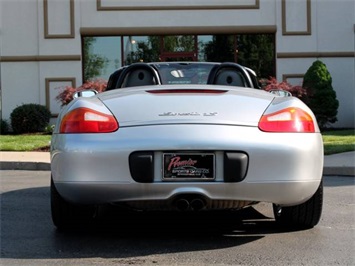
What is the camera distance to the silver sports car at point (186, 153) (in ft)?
12.2

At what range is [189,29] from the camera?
55.5 ft

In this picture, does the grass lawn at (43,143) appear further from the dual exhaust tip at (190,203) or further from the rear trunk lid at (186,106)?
the dual exhaust tip at (190,203)

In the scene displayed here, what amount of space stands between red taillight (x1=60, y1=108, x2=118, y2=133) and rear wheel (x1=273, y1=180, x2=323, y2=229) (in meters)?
1.52

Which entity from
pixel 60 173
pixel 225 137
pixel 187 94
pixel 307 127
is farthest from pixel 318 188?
pixel 60 173

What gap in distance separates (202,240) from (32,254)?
47.6 inches

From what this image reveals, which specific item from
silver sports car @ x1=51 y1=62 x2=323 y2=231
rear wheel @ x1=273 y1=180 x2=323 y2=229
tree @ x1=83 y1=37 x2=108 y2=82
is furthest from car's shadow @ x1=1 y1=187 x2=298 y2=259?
tree @ x1=83 y1=37 x2=108 y2=82

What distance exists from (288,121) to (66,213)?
1.77 metres

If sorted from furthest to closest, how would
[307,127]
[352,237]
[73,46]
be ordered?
1. [73,46]
2. [352,237]
3. [307,127]

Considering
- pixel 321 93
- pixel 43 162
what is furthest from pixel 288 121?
pixel 321 93

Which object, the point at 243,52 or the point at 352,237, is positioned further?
the point at 243,52

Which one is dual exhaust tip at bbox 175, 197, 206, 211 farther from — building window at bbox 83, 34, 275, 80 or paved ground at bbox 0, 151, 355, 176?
building window at bbox 83, 34, 275, 80

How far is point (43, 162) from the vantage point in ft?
32.5

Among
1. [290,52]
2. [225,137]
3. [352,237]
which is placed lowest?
[352,237]

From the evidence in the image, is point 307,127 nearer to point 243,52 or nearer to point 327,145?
point 327,145
